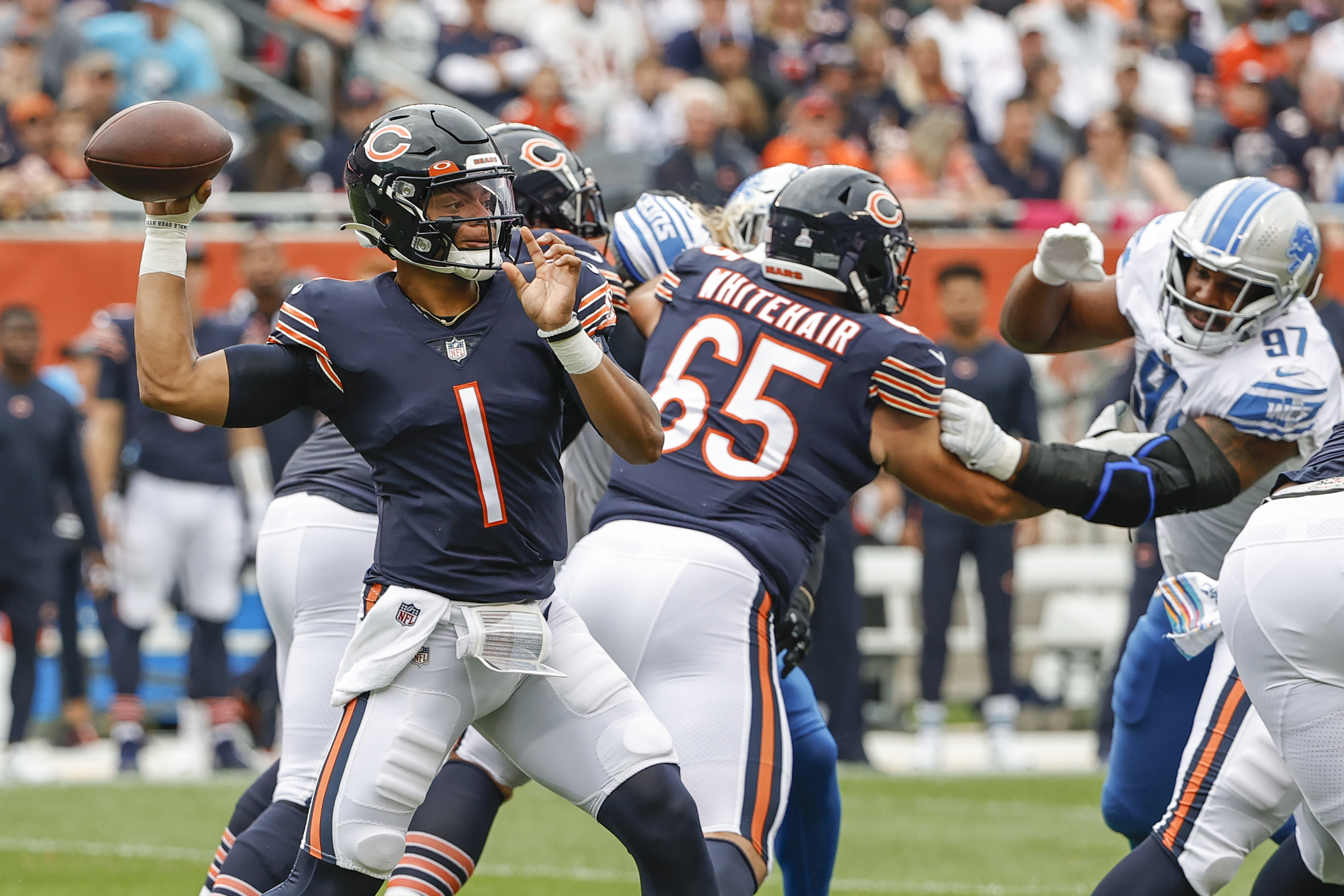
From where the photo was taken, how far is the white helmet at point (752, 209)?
481cm

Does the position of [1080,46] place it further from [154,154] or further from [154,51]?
[154,154]

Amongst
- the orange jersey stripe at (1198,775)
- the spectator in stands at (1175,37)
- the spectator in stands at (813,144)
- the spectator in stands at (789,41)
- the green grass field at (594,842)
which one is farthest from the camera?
the spectator in stands at (1175,37)

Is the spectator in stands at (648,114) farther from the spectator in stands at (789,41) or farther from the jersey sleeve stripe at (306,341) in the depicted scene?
the jersey sleeve stripe at (306,341)

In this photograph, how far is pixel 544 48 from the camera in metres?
12.5

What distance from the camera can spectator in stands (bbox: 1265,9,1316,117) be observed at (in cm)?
1292

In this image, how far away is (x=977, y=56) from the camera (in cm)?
1320

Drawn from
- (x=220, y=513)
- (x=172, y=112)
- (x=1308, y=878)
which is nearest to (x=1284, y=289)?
(x=1308, y=878)

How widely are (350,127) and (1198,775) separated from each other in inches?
340

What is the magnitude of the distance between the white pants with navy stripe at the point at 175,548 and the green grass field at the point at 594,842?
831 millimetres

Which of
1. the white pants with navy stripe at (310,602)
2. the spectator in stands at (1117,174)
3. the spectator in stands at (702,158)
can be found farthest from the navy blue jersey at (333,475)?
the spectator in stands at (1117,174)

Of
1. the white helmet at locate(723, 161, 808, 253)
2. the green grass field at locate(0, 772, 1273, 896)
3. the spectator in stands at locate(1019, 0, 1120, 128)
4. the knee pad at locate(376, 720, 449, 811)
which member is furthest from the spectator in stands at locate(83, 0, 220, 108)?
the knee pad at locate(376, 720, 449, 811)

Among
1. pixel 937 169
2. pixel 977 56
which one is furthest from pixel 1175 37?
pixel 937 169

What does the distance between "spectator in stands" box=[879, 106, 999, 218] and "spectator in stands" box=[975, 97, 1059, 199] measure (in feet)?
Result: 0.41

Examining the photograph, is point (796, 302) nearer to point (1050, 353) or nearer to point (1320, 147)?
point (1050, 353)
